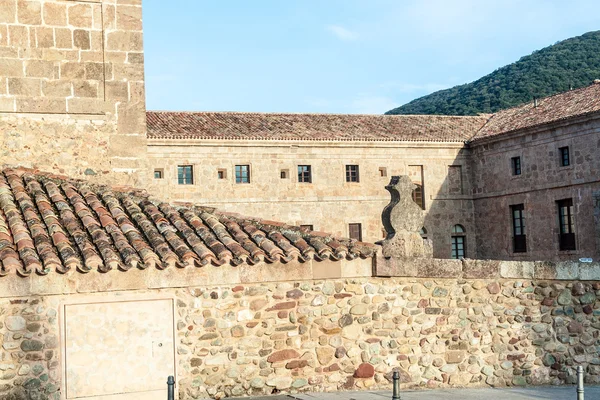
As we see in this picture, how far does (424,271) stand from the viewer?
33.6ft

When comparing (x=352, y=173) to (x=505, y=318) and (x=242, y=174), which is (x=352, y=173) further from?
(x=505, y=318)

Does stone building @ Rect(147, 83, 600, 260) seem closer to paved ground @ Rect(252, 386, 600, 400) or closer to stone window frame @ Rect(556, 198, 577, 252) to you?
stone window frame @ Rect(556, 198, 577, 252)

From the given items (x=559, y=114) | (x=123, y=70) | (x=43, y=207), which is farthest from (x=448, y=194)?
(x=43, y=207)

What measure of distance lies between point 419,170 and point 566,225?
21.3 ft

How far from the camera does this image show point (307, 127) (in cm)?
3275

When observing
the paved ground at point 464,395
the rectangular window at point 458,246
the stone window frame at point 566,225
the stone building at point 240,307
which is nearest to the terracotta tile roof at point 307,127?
the rectangular window at point 458,246

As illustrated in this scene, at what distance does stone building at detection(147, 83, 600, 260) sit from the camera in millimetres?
Answer: 29953

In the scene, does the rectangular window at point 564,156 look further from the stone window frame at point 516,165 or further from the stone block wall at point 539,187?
the stone window frame at point 516,165

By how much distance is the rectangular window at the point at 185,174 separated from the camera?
30.3 metres

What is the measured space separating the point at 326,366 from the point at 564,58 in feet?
196

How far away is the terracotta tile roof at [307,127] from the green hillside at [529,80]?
23475 millimetres

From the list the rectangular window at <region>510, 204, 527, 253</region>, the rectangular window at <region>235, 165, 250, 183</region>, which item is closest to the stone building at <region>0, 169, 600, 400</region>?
the rectangular window at <region>235, 165, 250, 183</region>

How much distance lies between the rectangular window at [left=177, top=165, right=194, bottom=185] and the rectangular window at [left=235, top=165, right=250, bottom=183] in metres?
1.71

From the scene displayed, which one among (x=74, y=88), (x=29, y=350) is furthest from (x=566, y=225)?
(x=29, y=350)
